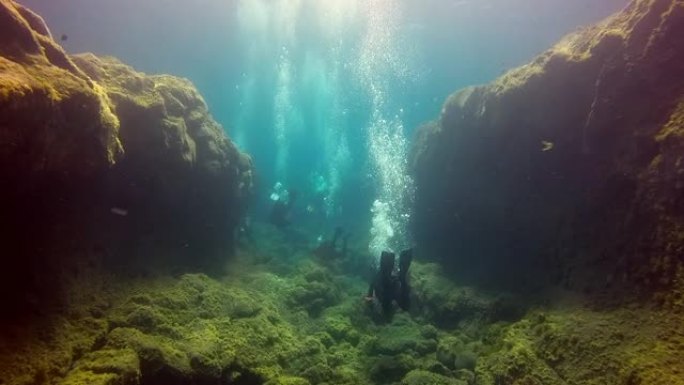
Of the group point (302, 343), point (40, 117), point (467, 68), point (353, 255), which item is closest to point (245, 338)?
point (302, 343)

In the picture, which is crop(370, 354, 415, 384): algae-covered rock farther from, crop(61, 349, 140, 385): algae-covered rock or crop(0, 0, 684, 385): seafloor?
crop(61, 349, 140, 385): algae-covered rock

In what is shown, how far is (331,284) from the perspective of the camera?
1241cm

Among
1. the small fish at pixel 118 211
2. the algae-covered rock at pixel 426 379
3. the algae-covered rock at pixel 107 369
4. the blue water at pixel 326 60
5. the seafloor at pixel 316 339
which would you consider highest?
the blue water at pixel 326 60

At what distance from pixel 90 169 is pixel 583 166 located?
27.6 ft

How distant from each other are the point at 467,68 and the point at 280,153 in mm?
29341

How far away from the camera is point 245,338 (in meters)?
7.18

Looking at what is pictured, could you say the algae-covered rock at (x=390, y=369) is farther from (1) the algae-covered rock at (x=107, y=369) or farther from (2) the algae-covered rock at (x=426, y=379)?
(1) the algae-covered rock at (x=107, y=369)

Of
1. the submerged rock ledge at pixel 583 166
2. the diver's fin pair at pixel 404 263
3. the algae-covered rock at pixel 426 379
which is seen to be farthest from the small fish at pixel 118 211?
the submerged rock ledge at pixel 583 166

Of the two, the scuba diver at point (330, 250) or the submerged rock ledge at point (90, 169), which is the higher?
the scuba diver at point (330, 250)

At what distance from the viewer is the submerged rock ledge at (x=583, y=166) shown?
6.21 meters

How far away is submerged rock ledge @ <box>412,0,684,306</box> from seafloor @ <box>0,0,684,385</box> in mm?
39

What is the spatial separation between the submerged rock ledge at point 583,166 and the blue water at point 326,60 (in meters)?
6.61

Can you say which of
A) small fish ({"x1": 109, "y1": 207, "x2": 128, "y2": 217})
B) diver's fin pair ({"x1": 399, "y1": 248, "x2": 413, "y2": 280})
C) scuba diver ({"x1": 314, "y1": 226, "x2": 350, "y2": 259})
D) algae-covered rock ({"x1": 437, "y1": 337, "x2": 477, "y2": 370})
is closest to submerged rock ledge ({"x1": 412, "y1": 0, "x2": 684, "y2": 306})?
algae-covered rock ({"x1": 437, "y1": 337, "x2": 477, "y2": 370})

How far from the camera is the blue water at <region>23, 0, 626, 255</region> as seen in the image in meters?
31.5
